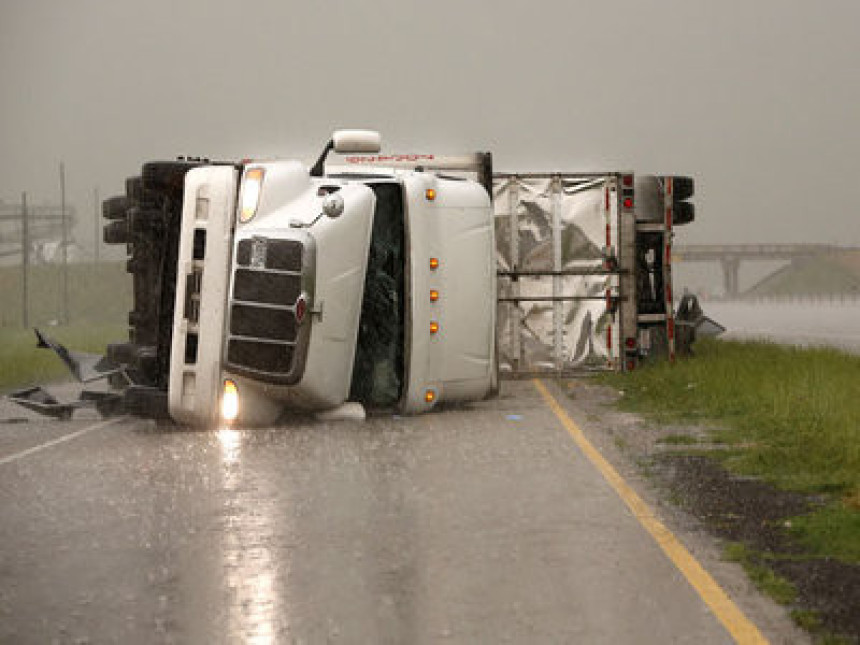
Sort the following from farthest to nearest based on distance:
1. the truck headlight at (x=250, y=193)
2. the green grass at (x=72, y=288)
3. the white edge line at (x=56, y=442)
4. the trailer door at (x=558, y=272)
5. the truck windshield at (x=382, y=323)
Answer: the green grass at (x=72, y=288)
the trailer door at (x=558, y=272)
the truck windshield at (x=382, y=323)
the truck headlight at (x=250, y=193)
the white edge line at (x=56, y=442)

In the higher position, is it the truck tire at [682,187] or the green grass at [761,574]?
the truck tire at [682,187]

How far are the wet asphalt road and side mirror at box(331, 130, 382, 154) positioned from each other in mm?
3525

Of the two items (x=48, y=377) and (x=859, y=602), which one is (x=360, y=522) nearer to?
(x=859, y=602)

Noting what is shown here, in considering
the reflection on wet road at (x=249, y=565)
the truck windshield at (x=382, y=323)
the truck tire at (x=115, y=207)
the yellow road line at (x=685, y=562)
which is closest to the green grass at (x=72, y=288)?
the truck tire at (x=115, y=207)

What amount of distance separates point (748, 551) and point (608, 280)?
13.2m

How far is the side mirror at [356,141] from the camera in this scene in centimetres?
1461

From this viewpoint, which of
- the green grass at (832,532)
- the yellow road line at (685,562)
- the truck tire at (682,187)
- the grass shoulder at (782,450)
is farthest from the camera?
the truck tire at (682,187)

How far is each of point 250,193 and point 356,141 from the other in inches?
61.4

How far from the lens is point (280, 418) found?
1475 centimetres

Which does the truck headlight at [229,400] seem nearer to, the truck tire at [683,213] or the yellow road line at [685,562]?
the yellow road line at [685,562]

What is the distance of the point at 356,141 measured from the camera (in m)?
14.6

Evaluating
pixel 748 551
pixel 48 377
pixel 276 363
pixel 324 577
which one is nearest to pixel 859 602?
pixel 748 551

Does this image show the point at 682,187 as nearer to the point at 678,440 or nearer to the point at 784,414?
the point at 784,414

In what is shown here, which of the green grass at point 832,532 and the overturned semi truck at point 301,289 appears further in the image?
the overturned semi truck at point 301,289
